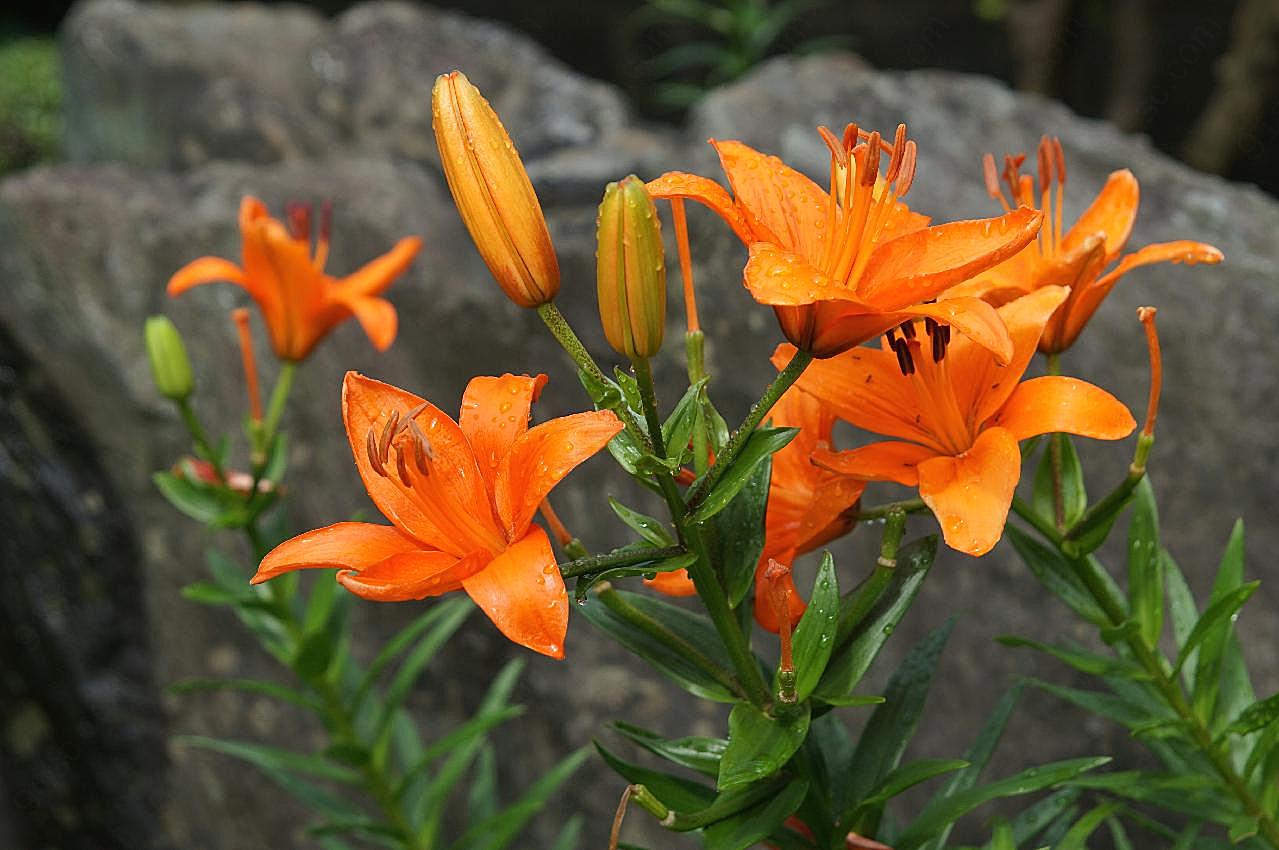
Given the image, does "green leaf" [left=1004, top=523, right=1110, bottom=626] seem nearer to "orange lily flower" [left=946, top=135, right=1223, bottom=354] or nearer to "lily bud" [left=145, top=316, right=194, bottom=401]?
"orange lily flower" [left=946, top=135, right=1223, bottom=354]

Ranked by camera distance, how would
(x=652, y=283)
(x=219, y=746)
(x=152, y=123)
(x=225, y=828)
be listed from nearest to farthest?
(x=652, y=283) < (x=219, y=746) < (x=225, y=828) < (x=152, y=123)

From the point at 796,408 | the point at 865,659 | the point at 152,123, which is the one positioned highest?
the point at 796,408

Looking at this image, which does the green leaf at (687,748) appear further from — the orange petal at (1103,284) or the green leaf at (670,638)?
the orange petal at (1103,284)

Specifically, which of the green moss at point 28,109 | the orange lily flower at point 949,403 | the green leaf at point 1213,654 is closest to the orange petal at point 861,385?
the orange lily flower at point 949,403

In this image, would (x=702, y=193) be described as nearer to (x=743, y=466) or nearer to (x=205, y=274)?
(x=743, y=466)

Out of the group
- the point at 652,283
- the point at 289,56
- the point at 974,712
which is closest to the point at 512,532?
the point at 652,283

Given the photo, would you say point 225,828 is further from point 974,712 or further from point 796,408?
point 796,408
